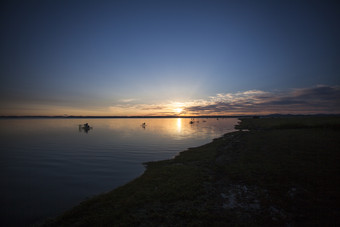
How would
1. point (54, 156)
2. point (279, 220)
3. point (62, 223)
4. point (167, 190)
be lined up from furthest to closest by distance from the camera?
point (54, 156)
point (167, 190)
point (62, 223)
point (279, 220)

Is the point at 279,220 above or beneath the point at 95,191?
above

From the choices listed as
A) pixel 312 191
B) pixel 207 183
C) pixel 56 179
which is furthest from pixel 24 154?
pixel 312 191

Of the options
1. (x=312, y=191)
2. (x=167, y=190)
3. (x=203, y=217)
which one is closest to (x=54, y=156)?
(x=167, y=190)

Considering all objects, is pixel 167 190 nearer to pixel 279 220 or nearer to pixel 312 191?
pixel 279 220

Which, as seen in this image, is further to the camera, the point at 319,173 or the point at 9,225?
the point at 319,173

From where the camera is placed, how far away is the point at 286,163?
15.9 metres

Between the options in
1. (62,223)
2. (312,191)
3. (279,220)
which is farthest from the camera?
(312,191)

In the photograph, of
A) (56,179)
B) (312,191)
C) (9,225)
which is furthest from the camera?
(56,179)

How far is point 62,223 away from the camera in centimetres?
794

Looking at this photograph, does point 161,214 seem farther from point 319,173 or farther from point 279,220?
point 319,173

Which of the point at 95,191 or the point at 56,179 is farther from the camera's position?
the point at 56,179

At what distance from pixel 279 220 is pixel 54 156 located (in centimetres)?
2835

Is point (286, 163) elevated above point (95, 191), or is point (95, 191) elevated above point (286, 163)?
point (286, 163)

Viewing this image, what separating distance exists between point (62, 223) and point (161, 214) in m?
5.20
